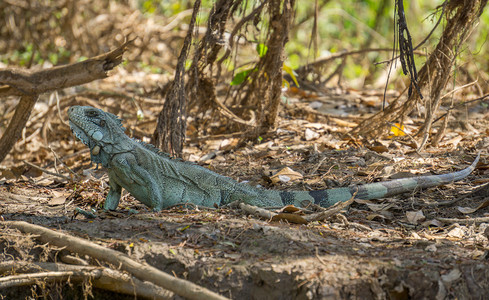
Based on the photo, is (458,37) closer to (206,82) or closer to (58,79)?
(206,82)

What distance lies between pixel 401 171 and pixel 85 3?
28.8 ft

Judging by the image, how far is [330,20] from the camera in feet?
51.6

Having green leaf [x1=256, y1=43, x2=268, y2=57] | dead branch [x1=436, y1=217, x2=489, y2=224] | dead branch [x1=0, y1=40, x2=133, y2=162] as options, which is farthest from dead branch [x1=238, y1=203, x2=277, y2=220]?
green leaf [x1=256, y1=43, x2=268, y2=57]

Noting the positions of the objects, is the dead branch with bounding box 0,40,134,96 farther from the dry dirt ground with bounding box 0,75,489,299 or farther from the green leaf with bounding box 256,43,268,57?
the green leaf with bounding box 256,43,268,57

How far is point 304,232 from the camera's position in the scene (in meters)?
3.78

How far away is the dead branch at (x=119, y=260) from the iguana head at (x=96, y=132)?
0.91m

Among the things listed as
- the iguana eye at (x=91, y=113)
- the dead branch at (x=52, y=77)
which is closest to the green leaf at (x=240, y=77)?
the dead branch at (x=52, y=77)

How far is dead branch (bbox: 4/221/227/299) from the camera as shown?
9.98ft

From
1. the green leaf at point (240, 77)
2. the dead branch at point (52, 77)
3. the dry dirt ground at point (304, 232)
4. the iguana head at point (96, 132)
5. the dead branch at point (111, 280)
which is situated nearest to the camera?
the dry dirt ground at point (304, 232)

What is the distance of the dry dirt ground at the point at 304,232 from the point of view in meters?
3.22

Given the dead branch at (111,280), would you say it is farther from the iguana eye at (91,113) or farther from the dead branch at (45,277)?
the iguana eye at (91,113)

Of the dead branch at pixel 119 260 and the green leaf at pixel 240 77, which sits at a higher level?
the green leaf at pixel 240 77

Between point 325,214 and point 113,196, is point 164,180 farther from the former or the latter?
point 325,214

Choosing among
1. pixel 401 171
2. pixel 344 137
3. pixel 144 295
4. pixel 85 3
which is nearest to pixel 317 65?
pixel 344 137
